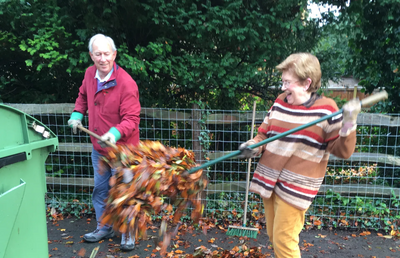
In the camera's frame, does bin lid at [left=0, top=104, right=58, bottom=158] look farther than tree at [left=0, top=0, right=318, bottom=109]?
No

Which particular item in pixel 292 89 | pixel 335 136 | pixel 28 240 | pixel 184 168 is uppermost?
pixel 292 89

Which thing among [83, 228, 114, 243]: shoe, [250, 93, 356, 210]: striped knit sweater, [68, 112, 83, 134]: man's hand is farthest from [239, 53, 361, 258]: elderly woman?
[83, 228, 114, 243]: shoe

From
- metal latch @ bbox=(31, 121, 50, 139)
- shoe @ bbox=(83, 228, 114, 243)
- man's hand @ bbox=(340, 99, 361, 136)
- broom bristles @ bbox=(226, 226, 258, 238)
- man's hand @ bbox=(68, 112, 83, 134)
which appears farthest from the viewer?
shoe @ bbox=(83, 228, 114, 243)

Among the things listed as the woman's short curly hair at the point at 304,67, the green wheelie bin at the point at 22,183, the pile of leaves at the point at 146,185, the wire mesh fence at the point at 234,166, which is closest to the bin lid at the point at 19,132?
the green wheelie bin at the point at 22,183

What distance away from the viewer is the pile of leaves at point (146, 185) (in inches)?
→ 75.0

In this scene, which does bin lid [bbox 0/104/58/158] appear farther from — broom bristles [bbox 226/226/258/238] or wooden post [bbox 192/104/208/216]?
broom bristles [bbox 226/226/258/238]

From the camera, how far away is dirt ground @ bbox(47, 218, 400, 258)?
315cm

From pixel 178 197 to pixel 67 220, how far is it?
8.06 feet

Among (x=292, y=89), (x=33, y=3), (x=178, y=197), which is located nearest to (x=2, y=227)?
(x=178, y=197)

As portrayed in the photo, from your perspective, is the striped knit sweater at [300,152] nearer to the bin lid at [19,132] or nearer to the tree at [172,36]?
the tree at [172,36]

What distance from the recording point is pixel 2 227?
6.07ft

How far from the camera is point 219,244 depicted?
132 inches

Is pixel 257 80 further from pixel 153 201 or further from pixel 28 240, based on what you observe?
pixel 28 240

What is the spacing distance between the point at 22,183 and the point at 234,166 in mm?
2866
